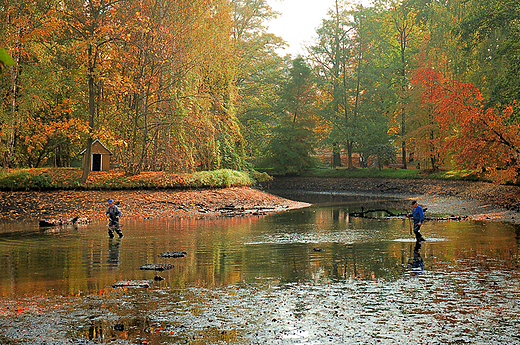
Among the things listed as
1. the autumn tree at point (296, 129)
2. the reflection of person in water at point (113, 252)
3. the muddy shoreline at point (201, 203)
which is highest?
the autumn tree at point (296, 129)

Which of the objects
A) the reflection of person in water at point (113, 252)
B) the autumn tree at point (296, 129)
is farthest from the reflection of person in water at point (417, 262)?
the autumn tree at point (296, 129)

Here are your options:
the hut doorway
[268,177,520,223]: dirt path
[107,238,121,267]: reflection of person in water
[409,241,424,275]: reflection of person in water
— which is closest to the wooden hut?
the hut doorway

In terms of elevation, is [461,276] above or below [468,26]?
below

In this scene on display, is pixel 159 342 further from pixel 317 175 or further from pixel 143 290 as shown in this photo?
pixel 317 175

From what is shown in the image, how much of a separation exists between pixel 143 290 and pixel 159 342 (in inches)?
147

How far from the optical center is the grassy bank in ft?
98.3

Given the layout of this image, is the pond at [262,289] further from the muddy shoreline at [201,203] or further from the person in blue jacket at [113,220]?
the muddy shoreline at [201,203]

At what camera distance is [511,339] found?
26.1ft

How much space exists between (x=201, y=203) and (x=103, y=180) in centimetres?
625

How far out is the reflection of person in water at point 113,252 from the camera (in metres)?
14.9

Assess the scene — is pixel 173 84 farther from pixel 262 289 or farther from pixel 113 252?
pixel 262 289

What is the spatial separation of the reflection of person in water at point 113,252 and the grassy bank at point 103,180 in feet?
41.8

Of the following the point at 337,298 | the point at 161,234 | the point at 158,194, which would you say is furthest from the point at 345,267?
the point at 158,194

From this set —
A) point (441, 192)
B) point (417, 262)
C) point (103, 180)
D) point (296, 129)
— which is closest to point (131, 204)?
point (103, 180)
